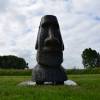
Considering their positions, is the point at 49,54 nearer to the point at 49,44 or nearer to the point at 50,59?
the point at 50,59

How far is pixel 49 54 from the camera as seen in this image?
17312 mm

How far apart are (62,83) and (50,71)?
0.87 meters

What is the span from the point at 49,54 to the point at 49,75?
108 cm

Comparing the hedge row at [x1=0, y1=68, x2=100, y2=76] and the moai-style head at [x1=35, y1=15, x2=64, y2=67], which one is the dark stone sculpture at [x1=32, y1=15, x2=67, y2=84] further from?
the hedge row at [x1=0, y1=68, x2=100, y2=76]

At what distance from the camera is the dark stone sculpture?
55.9ft

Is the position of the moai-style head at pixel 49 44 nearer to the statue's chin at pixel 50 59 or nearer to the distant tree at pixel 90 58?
the statue's chin at pixel 50 59

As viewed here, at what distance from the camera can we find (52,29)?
1758 centimetres

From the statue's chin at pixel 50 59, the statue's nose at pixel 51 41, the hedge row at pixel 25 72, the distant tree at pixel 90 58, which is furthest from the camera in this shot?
the distant tree at pixel 90 58

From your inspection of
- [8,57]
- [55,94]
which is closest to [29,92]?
[55,94]

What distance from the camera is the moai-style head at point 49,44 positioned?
1717 centimetres

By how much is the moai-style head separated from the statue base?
0.83 ft

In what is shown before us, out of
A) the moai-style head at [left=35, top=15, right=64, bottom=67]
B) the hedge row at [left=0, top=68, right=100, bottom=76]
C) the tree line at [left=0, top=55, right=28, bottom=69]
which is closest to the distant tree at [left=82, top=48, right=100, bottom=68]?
the tree line at [left=0, top=55, right=28, bottom=69]

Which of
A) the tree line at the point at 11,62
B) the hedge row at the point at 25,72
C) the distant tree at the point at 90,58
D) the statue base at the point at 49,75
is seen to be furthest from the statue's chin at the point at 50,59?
the distant tree at the point at 90,58

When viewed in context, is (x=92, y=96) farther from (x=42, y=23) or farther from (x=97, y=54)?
(x=97, y=54)
